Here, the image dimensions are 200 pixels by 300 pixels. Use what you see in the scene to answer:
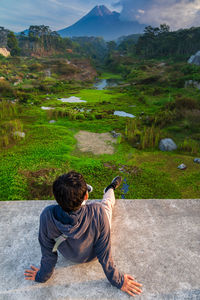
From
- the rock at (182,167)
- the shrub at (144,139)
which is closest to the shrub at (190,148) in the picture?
the shrub at (144,139)

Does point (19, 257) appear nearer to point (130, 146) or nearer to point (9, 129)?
point (130, 146)

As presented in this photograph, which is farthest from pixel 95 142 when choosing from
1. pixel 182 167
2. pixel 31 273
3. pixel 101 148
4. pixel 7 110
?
pixel 7 110

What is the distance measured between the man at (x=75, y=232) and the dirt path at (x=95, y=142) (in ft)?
12.9

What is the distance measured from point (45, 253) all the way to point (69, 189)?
63 cm

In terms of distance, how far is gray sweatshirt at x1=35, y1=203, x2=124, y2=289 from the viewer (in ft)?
4.20

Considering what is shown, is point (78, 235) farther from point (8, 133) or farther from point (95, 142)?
point (8, 133)

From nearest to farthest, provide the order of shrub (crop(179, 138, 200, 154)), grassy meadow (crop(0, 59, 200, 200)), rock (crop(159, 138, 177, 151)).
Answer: grassy meadow (crop(0, 59, 200, 200))
shrub (crop(179, 138, 200, 154))
rock (crop(159, 138, 177, 151))

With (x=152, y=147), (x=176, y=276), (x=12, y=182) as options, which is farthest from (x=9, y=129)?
(x=176, y=276)

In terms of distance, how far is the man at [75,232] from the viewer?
112 centimetres

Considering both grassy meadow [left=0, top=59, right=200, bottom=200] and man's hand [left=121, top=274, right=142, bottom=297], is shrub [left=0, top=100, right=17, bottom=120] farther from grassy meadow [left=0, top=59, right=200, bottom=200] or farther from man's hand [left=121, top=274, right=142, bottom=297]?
man's hand [left=121, top=274, right=142, bottom=297]

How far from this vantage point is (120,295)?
1.46 m

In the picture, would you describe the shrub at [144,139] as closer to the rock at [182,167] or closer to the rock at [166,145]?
the rock at [166,145]

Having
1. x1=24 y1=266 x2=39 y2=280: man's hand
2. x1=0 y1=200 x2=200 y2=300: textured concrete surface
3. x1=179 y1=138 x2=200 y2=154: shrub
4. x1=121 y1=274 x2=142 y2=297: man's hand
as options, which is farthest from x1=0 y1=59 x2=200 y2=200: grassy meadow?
x1=121 y1=274 x2=142 y2=297: man's hand

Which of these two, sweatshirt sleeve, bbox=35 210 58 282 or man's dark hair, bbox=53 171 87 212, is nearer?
man's dark hair, bbox=53 171 87 212
